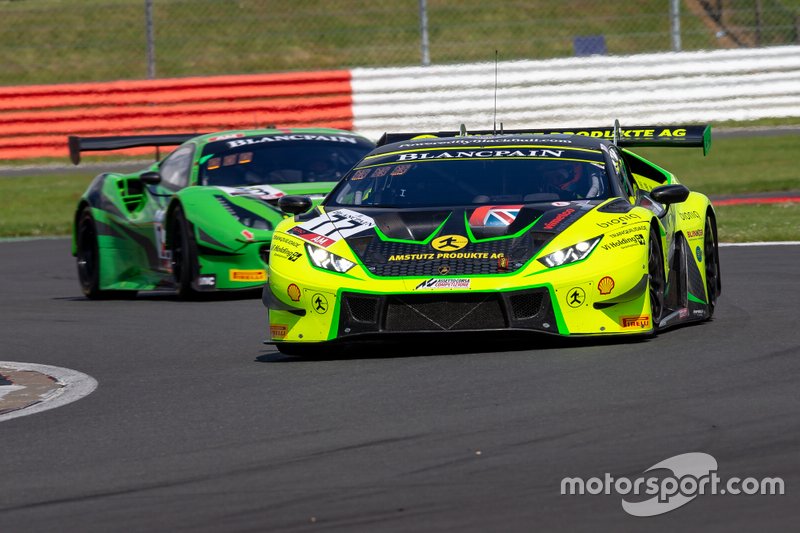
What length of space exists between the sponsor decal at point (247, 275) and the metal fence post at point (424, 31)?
11.5m

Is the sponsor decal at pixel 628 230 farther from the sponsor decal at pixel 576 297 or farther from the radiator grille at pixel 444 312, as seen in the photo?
the radiator grille at pixel 444 312

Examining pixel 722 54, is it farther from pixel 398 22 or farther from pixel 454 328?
pixel 454 328

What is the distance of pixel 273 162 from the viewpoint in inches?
500

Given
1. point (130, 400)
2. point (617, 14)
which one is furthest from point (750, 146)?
point (130, 400)

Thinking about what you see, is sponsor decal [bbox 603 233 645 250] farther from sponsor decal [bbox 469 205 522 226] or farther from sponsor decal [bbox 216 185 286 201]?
sponsor decal [bbox 216 185 286 201]

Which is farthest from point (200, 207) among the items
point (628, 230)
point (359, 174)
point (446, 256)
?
point (628, 230)

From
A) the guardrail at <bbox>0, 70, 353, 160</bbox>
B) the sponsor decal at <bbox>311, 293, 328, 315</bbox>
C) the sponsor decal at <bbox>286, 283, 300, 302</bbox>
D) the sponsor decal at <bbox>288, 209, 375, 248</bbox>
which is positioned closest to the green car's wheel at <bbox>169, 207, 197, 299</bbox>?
the sponsor decal at <bbox>288, 209, 375, 248</bbox>

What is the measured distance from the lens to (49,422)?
21.9 ft

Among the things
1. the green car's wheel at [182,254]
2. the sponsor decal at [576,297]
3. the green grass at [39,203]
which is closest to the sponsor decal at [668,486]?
the sponsor decal at [576,297]

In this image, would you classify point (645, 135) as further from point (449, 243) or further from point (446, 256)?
point (446, 256)

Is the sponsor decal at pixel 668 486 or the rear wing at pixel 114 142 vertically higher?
the rear wing at pixel 114 142

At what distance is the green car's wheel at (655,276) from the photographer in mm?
8289

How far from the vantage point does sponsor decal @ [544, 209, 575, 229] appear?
8.10 meters

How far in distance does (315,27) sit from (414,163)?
67.0ft
